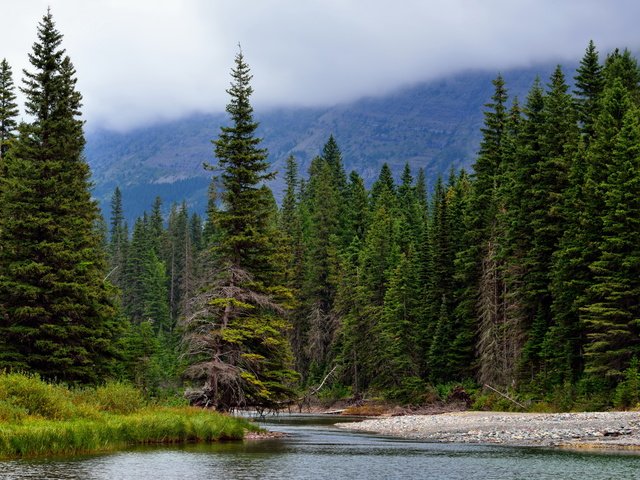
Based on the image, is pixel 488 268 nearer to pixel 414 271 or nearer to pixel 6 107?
pixel 414 271

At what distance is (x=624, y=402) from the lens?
128ft

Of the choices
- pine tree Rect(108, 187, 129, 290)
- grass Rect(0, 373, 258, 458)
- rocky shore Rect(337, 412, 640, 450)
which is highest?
pine tree Rect(108, 187, 129, 290)

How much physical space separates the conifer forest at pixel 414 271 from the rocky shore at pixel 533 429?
3.73m

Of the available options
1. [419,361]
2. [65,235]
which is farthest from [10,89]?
[419,361]

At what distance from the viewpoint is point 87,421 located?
2831 cm

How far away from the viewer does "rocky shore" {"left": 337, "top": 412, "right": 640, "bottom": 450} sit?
32062 millimetres

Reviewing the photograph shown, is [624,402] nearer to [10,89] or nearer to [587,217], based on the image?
[587,217]

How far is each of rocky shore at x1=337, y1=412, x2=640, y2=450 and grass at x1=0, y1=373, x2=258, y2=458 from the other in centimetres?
1232

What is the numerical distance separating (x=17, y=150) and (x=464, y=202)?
4430 cm

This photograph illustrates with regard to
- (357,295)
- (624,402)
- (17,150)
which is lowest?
(624,402)

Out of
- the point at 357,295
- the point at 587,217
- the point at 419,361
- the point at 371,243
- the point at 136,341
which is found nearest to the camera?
the point at 587,217

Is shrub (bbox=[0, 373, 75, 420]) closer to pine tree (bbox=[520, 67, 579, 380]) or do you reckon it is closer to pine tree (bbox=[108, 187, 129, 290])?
pine tree (bbox=[520, 67, 579, 380])

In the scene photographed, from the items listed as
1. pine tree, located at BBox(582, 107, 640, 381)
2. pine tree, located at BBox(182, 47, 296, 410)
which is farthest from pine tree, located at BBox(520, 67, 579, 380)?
pine tree, located at BBox(182, 47, 296, 410)

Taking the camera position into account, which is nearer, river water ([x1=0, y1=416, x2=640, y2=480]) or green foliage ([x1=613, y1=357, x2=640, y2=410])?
river water ([x1=0, y1=416, x2=640, y2=480])
